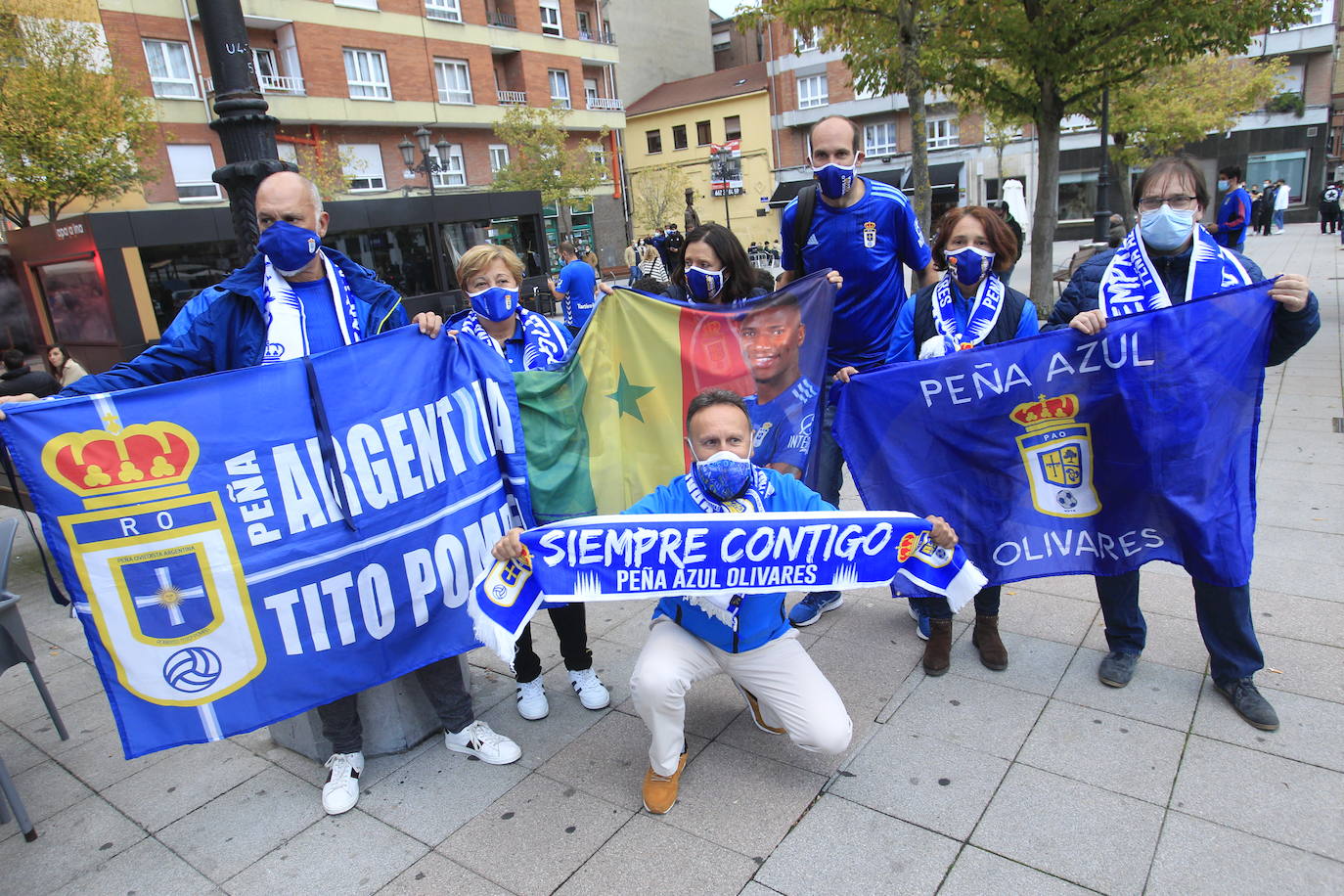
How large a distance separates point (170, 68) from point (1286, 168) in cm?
3988

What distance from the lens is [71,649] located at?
4.60 meters

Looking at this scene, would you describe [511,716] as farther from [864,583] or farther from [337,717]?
[864,583]

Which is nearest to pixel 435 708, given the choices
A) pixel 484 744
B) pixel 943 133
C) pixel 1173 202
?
pixel 484 744

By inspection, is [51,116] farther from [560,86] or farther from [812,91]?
[812,91]

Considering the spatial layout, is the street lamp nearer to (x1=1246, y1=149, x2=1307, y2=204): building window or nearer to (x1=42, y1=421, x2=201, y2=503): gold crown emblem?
(x1=42, y1=421, x2=201, y2=503): gold crown emblem

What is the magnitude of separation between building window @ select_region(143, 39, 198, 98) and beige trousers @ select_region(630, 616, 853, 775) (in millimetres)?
27903

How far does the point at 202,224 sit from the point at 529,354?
1757cm

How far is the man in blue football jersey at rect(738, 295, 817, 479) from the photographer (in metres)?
3.74

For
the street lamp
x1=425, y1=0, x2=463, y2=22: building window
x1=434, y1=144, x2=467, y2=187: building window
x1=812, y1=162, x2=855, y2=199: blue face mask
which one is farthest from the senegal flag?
x1=425, y1=0, x2=463, y2=22: building window

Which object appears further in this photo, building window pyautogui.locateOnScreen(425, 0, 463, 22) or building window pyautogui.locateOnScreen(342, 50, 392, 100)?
building window pyautogui.locateOnScreen(425, 0, 463, 22)

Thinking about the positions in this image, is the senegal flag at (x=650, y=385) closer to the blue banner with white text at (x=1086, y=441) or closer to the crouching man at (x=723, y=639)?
the blue banner with white text at (x=1086, y=441)

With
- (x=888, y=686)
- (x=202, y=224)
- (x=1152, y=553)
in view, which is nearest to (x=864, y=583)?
(x=888, y=686)

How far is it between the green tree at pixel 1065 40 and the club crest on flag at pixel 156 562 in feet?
32.3

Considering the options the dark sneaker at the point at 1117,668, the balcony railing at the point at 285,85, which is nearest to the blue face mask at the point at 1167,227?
the dark sneaker at the point at 1117,668
